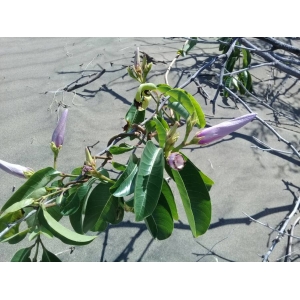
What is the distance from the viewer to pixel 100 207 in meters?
1.09

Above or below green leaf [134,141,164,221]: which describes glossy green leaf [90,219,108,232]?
below

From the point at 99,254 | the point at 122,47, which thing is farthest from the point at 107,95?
the point at 99,254

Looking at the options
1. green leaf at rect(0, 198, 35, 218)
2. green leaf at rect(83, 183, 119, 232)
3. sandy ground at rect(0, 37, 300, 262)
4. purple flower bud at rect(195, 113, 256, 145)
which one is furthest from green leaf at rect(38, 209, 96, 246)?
sandy ground at rect(0, 37, 300, 262)

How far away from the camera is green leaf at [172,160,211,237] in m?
0.95

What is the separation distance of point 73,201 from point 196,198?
0.34 metres

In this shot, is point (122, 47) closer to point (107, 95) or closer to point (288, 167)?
point (107, 95)

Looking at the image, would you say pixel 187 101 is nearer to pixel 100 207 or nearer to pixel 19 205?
pixel 100 207

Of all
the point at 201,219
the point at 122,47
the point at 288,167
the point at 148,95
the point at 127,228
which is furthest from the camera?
the point at 122,47

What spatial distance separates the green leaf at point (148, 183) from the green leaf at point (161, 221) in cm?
14

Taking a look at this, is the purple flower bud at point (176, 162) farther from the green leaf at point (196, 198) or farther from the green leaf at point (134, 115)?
the green leaf at point (134, 115)

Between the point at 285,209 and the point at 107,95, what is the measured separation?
1482 millimetres

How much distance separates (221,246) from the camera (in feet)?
5.87

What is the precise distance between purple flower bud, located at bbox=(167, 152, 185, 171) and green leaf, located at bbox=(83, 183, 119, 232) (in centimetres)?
24

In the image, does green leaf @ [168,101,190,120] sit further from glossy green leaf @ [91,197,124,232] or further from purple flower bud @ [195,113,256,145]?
glossy green leaf @ [91,197,124,232]
